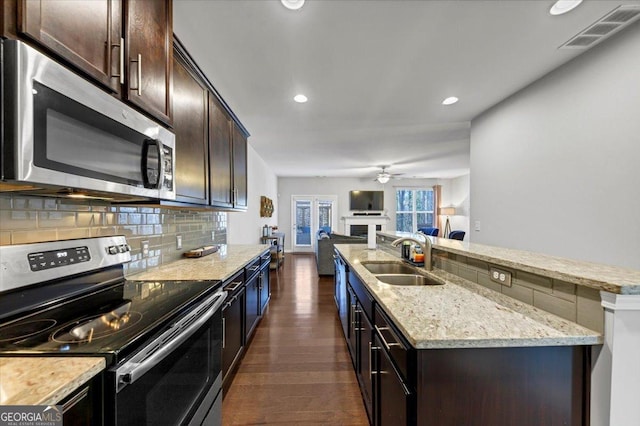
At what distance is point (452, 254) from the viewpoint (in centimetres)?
181

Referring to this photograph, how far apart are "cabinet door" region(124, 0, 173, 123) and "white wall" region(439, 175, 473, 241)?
29.4ft

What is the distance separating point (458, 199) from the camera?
29.6 ft

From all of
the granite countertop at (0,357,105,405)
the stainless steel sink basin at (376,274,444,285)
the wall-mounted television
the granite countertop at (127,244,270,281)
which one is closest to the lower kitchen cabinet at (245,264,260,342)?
the granite countertop at (127,244,270,281)

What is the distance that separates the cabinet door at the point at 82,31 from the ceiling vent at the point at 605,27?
2.87m

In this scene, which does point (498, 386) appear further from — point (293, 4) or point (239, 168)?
point (239, 168)

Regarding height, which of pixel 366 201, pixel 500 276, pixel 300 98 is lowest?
pixel 500 276

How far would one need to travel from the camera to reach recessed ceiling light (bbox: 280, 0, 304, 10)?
1595 mm

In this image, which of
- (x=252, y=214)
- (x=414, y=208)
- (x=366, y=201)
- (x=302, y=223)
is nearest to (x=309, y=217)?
(x=302, y=223)

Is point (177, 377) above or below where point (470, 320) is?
below

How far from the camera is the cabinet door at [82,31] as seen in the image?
0.78 metres

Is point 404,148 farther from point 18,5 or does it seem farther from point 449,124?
point 18,5

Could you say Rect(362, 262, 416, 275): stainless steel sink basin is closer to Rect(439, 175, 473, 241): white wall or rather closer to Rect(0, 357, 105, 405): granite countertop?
Rect(0, 357, 105, 405): granite countertop

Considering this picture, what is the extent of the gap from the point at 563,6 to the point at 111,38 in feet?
8.28

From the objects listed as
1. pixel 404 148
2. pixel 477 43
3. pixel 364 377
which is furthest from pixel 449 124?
pixel 364 377
